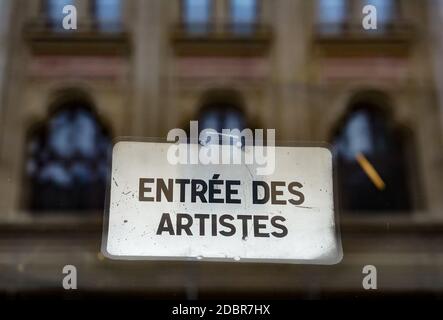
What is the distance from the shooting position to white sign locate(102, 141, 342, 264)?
2434mm

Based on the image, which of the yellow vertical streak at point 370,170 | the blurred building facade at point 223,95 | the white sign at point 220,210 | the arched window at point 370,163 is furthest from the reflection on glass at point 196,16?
the yellow vertical streak at point 370,170

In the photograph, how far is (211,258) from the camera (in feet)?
8.00

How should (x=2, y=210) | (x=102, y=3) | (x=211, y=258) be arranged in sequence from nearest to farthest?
(x=211, y=258) < (x=2, y=210) < (x=102, y=3)

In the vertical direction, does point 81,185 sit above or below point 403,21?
below

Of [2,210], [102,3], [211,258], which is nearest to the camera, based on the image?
[211,258]

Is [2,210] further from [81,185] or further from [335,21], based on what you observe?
[335,21]

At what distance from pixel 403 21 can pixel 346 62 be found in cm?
32

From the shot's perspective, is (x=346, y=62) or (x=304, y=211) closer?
(x=304, y=211)

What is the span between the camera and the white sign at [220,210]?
7.98 feet

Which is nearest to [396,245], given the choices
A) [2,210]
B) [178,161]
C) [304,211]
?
[304,211]

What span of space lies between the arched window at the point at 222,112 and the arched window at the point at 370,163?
0.40m

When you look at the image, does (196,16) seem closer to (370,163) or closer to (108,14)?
(108,14)

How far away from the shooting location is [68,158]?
2916 millimetres

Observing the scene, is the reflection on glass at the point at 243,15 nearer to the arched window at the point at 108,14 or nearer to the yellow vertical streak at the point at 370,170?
the arched window at the point at 108,14
